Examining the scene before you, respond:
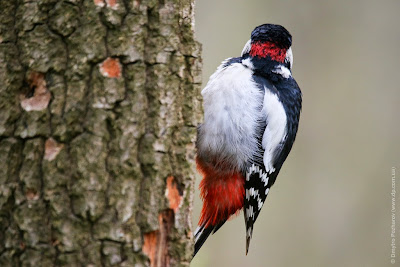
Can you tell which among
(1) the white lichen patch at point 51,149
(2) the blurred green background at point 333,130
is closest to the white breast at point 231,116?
(1) the white lichen patch at point 51,149

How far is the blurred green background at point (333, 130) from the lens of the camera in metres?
4.93

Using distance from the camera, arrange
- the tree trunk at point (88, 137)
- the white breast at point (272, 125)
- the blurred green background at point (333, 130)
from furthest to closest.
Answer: the blurred green background at point (333, 130) → the white breast at point (272, 125) → the tree trunk at point (88, 137)

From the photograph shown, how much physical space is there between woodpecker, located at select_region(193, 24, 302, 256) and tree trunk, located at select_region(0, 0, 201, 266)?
944mm

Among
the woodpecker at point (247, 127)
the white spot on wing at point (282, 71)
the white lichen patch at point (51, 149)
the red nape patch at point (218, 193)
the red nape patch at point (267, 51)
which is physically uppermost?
the red nape patch at point (267, 51)

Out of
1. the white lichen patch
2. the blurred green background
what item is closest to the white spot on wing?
the white lichen patch

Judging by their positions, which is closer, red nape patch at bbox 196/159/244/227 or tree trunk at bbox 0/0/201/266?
tree trunk at bbox 0/0/201/266

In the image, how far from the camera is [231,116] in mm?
2758

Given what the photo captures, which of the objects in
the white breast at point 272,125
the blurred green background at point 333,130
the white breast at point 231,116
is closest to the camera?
the white breast at point 231,116

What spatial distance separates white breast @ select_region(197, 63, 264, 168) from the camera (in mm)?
2723

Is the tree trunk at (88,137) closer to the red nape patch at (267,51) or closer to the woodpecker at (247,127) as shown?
the woodpecker at (247,127)

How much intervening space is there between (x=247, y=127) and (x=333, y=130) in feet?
7.93

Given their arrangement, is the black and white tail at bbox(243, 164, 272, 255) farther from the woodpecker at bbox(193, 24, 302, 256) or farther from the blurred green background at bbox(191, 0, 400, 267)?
the blurred green background at bbox(191, 0, 400, 267)

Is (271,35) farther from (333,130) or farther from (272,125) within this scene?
(333,130)

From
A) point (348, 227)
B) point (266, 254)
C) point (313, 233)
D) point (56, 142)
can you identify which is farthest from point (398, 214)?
point (56, 142)
